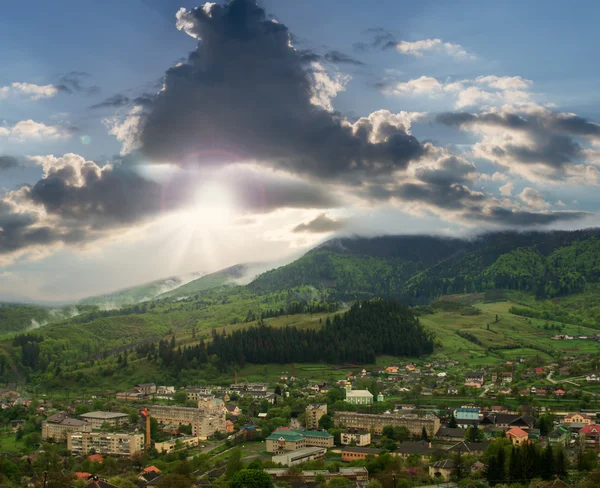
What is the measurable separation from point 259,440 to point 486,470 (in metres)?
27.5

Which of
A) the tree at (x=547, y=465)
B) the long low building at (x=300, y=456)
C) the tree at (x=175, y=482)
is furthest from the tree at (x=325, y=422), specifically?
the tree at (x=547, y=465)

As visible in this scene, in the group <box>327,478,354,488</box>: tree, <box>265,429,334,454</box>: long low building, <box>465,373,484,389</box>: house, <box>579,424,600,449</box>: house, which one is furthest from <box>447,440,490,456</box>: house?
<box>465,373,484,389</box>: house

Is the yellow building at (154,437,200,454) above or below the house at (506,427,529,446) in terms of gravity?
above

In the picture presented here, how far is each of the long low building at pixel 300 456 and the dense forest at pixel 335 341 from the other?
53.1 m

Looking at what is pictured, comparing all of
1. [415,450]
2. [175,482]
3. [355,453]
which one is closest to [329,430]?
[355,453]

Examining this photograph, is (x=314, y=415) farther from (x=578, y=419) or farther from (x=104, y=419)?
(x=578, y=419)

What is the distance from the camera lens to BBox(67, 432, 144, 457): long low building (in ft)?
218

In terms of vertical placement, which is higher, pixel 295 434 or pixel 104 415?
pixel 104 415

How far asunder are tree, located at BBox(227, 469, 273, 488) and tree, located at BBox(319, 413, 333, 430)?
25785 millimetres

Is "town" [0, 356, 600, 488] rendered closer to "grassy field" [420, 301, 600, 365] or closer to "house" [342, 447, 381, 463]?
"house" [342, 447, 381, 463]

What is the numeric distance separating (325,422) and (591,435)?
25488 millimetres

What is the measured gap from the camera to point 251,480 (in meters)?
46.9

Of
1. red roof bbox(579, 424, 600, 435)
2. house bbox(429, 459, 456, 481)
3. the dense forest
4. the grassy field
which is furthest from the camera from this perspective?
the dense forest

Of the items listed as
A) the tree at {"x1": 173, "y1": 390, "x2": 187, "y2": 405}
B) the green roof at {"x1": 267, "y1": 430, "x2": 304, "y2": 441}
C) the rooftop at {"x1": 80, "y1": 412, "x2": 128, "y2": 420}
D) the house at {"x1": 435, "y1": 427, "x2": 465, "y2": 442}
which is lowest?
the house at {"x1": 435, "y1": 427, "x2": 465, "y2": 442}
